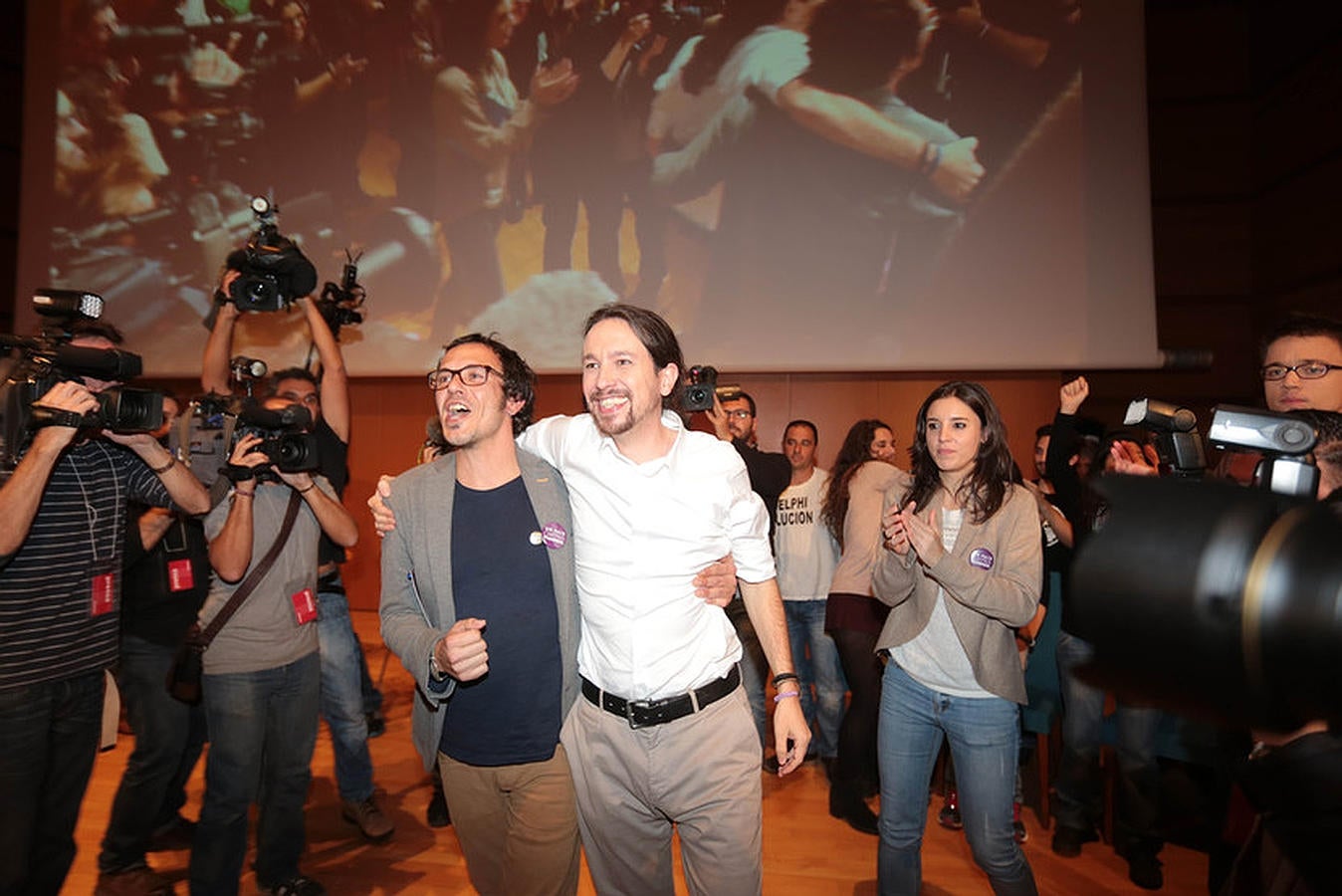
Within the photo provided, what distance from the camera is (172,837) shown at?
2.92 metres

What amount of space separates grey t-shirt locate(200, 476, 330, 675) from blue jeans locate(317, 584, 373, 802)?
0.64m

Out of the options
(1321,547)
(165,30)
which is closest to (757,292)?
(1321,547)

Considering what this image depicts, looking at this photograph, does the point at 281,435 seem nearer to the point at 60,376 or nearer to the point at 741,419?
the point at 60,376

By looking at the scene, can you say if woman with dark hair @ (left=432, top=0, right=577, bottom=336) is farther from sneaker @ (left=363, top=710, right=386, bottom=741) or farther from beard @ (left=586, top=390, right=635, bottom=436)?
beard @ (left=586, top=390, right=635, bottom=436)

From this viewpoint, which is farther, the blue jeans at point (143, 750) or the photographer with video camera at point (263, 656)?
the blue jeans at point (143, 750)

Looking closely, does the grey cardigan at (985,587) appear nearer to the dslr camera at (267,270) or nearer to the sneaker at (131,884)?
the dslr camera at (267,270)

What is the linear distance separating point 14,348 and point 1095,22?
6344 millimetres

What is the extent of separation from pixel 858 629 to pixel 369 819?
7.32 ft

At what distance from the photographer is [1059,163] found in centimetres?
514

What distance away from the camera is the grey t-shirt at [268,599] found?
2.25 metres

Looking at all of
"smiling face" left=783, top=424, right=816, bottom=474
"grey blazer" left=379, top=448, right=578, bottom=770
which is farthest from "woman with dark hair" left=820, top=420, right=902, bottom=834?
"grey blazer" left=379, top=448, right=578, bottom=770

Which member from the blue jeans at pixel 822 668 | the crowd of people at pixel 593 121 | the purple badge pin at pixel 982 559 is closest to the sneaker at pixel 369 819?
the blue jeans at pixel 822 668

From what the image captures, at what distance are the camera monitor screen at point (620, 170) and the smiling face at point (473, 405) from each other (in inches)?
151

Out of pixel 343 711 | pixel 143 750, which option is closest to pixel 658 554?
pixel 343 711
